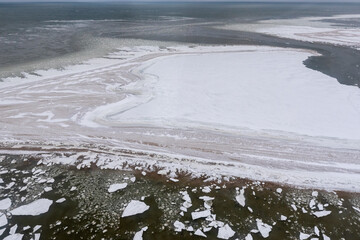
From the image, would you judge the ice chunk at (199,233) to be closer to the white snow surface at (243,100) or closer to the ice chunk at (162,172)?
the ice chunk at (162,172)

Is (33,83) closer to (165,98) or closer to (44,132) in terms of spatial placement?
(44,132)

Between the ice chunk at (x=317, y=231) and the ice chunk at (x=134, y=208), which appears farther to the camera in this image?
the ice chunk at (x=134, y=208)

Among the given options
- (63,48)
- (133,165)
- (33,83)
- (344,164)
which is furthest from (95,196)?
(63,48)

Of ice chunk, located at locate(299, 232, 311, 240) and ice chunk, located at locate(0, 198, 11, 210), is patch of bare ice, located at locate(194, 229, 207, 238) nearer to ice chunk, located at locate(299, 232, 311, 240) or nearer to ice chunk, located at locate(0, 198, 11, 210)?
ice chunk, located at locate(299, 232, 311, 240)

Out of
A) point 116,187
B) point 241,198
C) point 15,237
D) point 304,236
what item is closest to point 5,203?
point 15,237

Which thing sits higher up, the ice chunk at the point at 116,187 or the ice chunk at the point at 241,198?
the ice chunk at the point at 116,187

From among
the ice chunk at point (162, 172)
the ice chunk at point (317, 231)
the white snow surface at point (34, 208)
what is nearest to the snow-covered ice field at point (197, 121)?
the ice chunk at point (162, 172)

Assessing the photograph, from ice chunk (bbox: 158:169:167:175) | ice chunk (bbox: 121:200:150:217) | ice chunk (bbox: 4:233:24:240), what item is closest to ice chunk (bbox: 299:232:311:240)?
ice chunk (bbox: 121:200:150:217)
